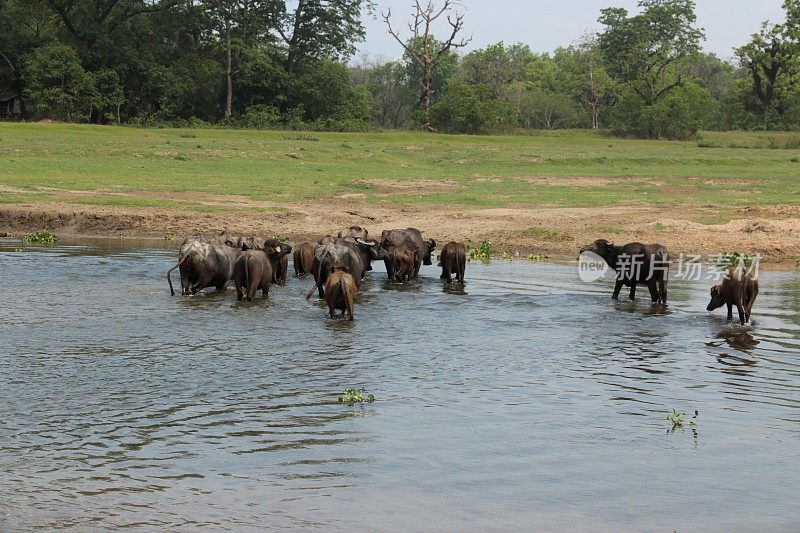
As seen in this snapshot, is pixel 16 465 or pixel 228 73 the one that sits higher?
pixel 228 73

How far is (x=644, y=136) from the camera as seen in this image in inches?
2470

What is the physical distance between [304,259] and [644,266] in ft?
20.3

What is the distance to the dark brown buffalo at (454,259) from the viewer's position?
58.9 feet

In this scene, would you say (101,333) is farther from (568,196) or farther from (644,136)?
(644,136)

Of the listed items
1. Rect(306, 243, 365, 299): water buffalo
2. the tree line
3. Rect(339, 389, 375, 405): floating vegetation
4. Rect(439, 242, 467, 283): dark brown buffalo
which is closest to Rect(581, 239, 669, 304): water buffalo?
Rect(439, 242, 467, 283): dark brown buffalo

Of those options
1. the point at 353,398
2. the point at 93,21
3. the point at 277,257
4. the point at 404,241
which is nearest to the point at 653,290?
the point at 404,241

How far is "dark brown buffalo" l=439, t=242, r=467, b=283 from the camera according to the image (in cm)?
1794

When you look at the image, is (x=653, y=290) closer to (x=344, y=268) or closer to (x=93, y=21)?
(x=344, y=268)

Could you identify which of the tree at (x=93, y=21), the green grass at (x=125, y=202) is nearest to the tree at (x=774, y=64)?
the tree at (x=93, y=21)

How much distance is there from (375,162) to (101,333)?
2639cm

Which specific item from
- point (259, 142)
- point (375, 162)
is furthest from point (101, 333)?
point (259, 142)

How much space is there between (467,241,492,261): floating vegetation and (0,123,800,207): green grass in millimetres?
5971

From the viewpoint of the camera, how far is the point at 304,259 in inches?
746

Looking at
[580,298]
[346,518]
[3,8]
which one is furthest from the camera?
[3,8]
